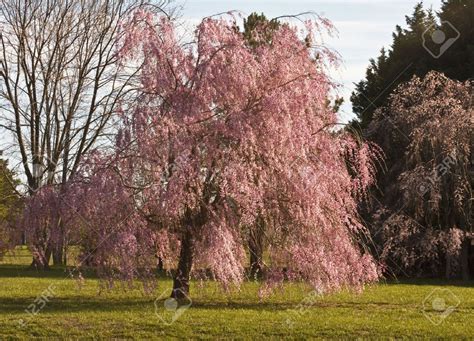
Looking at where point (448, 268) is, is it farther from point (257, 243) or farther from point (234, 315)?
point (234, 315)

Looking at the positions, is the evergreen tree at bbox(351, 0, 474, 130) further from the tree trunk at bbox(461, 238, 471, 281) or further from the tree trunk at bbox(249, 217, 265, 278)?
the tree trunk at bbox(249, 217, 265, 278)

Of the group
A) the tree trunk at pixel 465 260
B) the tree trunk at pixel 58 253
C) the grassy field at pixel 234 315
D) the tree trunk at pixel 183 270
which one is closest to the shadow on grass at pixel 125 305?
the grassy field at pixel 234 315

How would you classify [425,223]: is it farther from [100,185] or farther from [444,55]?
[100,185]

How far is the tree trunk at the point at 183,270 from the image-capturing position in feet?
51.4

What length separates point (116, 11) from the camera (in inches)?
1223

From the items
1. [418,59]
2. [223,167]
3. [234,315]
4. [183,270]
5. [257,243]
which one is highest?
[418,59]

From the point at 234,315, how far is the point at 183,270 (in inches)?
107

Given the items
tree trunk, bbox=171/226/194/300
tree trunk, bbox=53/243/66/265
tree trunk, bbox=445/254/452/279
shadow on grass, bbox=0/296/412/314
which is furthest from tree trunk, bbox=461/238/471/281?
tree trunk, bbox=53/243/66/265

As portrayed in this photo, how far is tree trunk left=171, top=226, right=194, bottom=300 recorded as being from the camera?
51.4ft

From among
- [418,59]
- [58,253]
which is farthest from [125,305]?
[418,59]

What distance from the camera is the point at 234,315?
530 inches

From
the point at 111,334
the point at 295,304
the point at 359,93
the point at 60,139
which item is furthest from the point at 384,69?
the point at 111,334

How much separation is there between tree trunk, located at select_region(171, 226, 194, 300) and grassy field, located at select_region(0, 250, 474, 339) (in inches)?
15.6

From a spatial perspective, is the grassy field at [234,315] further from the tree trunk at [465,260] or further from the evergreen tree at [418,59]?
the evergreen tree at [418,59]
